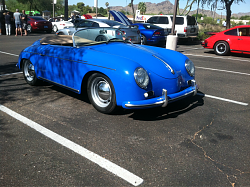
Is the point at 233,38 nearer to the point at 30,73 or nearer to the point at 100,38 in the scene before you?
the point at 100,38

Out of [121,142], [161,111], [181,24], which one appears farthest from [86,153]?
[181,24]

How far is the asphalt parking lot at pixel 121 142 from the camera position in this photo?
8.52 ft

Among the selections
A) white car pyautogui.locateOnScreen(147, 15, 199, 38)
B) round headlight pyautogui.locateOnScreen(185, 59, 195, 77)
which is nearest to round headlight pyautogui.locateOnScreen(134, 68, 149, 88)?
round headlight pyautogui.locateOnScreen(185, 59, 195, 77)

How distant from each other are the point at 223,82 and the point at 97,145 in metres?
4.63

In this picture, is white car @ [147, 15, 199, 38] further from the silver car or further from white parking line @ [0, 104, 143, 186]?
white parking line @ [0, 104, 143, 186]

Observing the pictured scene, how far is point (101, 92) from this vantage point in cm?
417

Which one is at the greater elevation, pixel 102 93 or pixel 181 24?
pixel 181 24

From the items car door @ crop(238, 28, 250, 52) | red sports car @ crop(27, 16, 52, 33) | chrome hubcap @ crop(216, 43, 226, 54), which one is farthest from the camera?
red sports car @ crop(27, 16, 52, 33)

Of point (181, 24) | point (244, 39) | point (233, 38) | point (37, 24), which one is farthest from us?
point (37, 24)

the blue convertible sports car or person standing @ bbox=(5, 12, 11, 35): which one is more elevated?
person standing @ bbox=(5, 12, 11, 35)

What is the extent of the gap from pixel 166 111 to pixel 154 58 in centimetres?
95

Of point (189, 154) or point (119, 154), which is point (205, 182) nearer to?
point (189, 154)

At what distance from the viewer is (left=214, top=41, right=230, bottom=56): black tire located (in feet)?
38.3

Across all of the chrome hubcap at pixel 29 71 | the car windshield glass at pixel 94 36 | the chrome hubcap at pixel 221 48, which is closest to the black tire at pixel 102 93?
the car windshield glass at pixel 94 36
